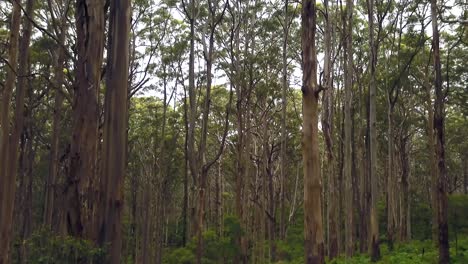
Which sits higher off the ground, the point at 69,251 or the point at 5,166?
the point at 5,166

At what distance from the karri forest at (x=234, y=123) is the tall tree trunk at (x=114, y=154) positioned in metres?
0.02

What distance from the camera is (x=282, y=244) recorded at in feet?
77.4

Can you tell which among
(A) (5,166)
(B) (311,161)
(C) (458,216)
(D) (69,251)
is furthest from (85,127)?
(C) (458,216)

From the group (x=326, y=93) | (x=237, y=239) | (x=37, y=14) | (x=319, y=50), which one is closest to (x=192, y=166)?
(x=237, y=239)

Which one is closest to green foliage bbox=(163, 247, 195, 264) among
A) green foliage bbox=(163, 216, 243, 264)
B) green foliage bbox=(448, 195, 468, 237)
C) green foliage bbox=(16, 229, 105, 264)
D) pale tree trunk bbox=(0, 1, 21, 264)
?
green foliage bbox=(163, 216, 243, 264)

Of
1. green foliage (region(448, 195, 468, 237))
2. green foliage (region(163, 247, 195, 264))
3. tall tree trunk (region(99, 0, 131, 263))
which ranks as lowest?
green foliage (region(163, 247, 195, 264))

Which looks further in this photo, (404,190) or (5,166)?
(404,190)

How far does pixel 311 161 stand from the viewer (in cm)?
789

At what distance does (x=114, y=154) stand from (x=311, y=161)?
331cm

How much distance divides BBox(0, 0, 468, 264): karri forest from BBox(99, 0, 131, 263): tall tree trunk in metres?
0.02

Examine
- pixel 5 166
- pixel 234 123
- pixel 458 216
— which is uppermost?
pixel 234 123

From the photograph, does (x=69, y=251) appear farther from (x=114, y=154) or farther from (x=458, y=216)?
(x=458, y=216)

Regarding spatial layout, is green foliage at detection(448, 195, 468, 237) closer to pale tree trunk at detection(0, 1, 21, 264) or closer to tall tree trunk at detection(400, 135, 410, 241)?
tall tree trunk at detection(400, 135, 410, 241)

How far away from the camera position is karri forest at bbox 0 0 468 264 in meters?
6.67
